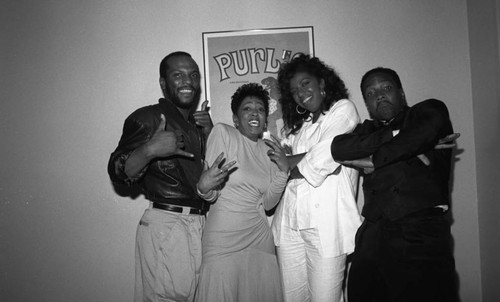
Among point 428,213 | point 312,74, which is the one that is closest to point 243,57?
point 312,74

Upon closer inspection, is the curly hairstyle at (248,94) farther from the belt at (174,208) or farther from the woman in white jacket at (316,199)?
the belt at (174,208)

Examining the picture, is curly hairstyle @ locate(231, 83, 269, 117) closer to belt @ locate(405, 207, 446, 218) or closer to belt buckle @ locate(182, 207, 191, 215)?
belt buckle @ locate(182, 207, 191, 215)

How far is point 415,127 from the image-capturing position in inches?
89.1

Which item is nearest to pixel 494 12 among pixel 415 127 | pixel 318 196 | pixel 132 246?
pixel 415 127

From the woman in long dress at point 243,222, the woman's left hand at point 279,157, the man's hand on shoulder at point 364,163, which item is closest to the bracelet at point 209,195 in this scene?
the woman in long dress at point 243,222

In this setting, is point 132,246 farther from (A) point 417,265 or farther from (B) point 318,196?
(A) point 417,265

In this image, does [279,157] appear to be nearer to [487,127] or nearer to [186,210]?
[186,210]

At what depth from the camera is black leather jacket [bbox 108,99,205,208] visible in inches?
101

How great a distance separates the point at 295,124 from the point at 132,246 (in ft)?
6.34

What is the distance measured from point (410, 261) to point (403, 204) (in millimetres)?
329

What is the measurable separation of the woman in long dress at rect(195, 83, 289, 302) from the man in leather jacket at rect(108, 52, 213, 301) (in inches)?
4.3

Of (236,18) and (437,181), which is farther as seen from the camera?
(236,18)

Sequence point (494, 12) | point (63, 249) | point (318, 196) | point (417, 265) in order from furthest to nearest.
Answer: point (63, 249), point (494, 12), point (318, 196), point (417, 265)

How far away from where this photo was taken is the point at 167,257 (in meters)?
2.49
